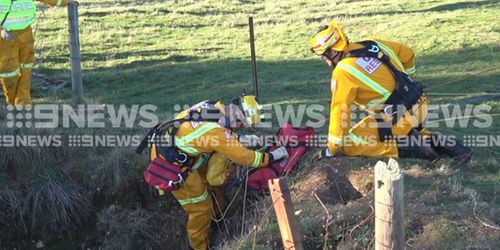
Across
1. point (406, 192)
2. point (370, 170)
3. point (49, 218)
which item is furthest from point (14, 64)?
point (406, 192)

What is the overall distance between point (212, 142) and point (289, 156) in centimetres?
114

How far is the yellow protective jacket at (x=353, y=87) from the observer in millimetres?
6395

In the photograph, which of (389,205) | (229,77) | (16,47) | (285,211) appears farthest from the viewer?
(229,77)

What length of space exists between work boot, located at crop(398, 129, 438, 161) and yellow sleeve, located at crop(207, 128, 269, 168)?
1.59 m

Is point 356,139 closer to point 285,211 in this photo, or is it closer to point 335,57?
point 335,57

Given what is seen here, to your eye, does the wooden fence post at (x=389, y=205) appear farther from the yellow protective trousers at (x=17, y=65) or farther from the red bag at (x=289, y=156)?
the yellow protective trousers at (x=17, y=65)

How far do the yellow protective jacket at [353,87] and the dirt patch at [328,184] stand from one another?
213 mm

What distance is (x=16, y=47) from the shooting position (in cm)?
848

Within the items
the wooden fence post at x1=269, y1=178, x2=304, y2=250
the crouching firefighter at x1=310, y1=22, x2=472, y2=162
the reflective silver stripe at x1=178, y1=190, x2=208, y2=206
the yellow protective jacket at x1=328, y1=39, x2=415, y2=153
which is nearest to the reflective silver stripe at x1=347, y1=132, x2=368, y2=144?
the crouching firefighter at x1=310, y1=22, x2=472, y2=162

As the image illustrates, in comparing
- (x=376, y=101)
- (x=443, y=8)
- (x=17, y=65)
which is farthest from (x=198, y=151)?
(x=443, y=8)

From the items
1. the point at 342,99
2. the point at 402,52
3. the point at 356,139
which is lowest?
the point at 356,139

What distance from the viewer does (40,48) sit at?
1569cm

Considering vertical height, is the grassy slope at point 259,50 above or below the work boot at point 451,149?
below

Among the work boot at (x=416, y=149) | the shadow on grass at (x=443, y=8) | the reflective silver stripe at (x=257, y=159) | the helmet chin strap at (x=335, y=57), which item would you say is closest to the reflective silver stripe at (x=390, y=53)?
the helmet chin strap at (x=335, y=57)
